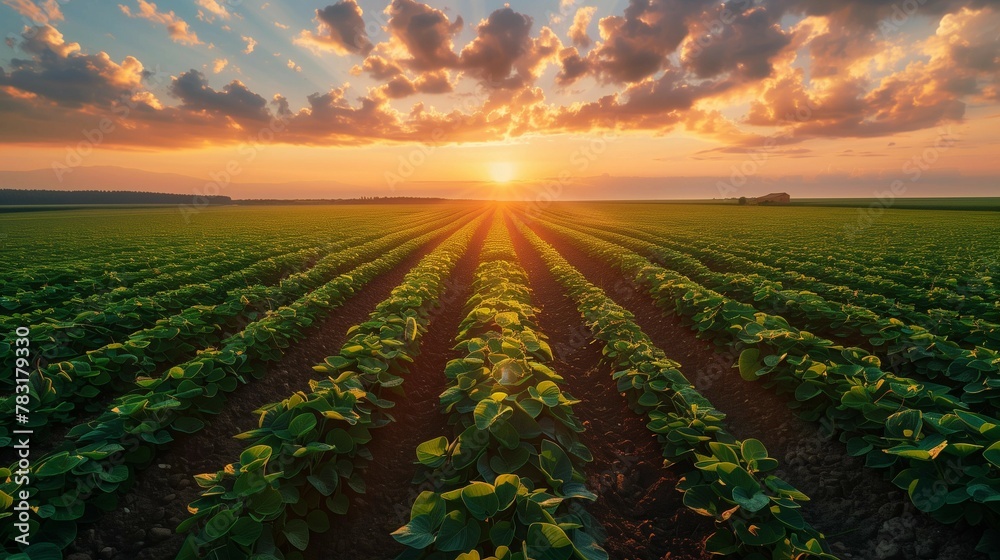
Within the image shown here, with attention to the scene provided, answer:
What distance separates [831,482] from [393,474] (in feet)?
Answer: 16.2

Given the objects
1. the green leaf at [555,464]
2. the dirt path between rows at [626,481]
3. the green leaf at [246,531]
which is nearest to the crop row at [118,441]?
the green leaf at [246,531]

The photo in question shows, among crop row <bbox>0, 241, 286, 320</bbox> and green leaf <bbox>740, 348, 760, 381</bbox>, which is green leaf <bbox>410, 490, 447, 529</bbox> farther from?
crop row <bbox>0, 241, 286, 320</bbox>

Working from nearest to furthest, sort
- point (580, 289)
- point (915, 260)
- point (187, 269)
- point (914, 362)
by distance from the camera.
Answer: point (914, 362), point (580, 289), point (187, 269), point (915, 260)

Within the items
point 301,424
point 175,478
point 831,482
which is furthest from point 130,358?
point 831,482

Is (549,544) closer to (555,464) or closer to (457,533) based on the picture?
(457,533)

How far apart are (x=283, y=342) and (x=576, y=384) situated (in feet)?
18.1

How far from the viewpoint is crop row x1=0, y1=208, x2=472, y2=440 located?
525 centimetres

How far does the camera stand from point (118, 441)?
425 cm

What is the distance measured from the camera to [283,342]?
795cm

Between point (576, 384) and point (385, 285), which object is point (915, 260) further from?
point (385, 285)

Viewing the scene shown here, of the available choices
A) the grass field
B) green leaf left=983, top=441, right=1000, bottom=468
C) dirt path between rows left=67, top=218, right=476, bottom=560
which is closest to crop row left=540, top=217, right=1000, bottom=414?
the grass field

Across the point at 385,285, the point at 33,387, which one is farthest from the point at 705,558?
the point at 385,285

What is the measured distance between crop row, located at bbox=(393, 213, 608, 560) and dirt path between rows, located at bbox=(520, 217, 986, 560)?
2526 mm

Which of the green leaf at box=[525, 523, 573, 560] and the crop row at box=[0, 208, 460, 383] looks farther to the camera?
the crop row at box=[0, 208, 460, 383]
